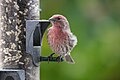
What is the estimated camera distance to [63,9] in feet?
48.1

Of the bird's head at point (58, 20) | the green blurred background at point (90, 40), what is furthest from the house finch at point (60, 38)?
the green blurred background at point (90, 40)

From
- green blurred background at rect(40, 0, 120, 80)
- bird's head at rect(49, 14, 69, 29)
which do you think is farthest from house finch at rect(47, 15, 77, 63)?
green blurred background at rect(40, 0, 120, 80)

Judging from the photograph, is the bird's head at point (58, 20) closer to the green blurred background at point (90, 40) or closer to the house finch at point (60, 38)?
the house finch at point (60, 38)

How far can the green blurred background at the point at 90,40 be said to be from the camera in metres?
14.2

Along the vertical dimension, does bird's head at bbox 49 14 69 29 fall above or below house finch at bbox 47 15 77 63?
above

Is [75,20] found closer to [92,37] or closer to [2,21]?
[92,37]

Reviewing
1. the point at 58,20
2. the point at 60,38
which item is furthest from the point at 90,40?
the point at 58,20

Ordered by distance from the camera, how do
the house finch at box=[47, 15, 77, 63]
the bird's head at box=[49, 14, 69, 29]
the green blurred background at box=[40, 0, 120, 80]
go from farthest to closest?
the green blurred background at box=[40, 0, 120, 80] → the house finch at box=[47, 15, 77, 63] → the bird's head at box=[49, 14, 69, 29]

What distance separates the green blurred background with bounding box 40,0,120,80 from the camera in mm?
14164

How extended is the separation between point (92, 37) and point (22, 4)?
14.4 feet

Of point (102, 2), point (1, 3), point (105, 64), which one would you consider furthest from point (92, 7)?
point (1, 3)

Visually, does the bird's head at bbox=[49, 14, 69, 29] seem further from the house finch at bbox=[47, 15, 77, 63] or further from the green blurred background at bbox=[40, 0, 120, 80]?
the green blurred background at bbox=[40, 0, 120, 80]

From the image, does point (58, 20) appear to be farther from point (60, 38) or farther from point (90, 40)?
point (90, 40)

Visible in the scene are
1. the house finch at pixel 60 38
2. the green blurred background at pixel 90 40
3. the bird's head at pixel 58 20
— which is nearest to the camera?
the bird's head at pixel 58 20
